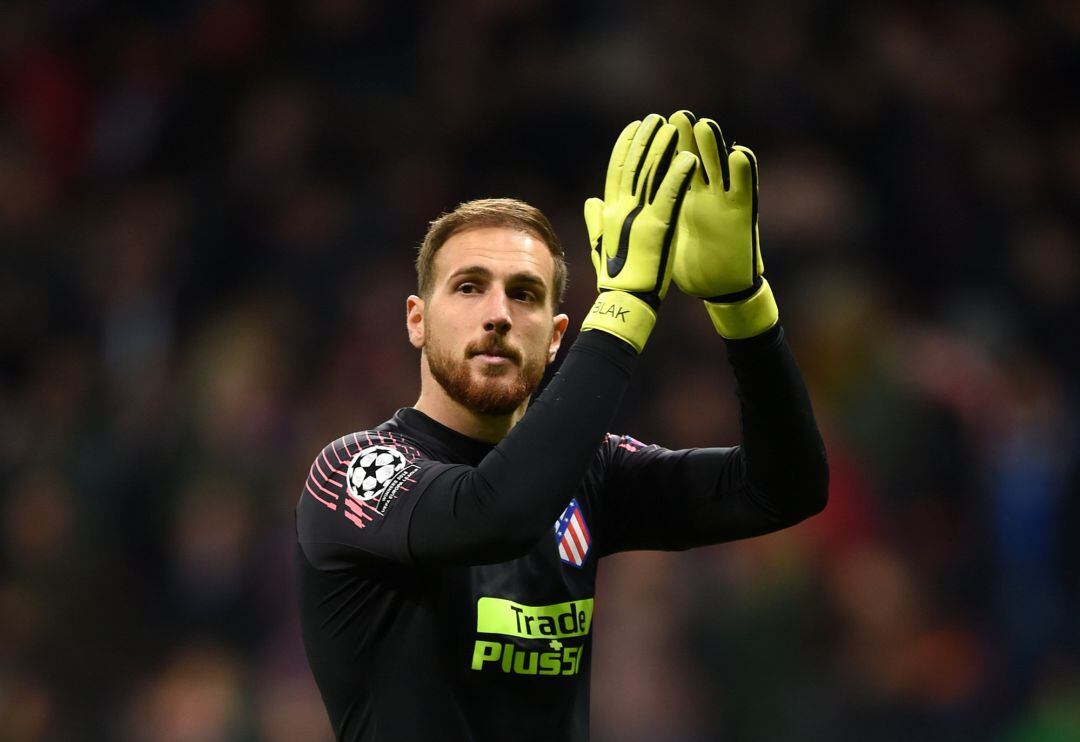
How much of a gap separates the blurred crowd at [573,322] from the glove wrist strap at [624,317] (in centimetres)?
339

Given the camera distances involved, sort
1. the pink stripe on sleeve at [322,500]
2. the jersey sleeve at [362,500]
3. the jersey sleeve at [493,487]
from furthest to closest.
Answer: the pink stripe on sleeve at [322,500] < the jersey sleeve at [362,500] < the jersey sleeve at [493,487]

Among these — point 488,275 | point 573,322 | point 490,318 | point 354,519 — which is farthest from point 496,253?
Answer: point 573,322

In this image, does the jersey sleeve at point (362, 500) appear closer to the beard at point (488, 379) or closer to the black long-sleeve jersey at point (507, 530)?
the black long-sleeve jersey at point (507, 530)

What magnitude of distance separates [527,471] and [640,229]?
1.60ft

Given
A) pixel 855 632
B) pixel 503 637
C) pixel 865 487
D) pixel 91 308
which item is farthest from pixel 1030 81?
pixel 503 637

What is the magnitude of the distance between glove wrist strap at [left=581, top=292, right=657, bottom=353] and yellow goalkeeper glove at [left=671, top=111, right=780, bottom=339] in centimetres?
23

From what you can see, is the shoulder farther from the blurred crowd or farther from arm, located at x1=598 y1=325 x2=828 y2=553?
the blurred crowd

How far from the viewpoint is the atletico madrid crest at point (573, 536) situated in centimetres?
284

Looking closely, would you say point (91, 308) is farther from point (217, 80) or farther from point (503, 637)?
point (503, 637)

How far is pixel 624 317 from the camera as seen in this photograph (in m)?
2.53

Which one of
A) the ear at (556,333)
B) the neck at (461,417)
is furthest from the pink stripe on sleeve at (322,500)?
the ear at (556,333)

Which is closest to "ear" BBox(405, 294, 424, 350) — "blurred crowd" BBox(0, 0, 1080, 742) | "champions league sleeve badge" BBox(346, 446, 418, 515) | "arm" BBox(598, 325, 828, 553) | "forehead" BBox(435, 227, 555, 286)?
"forehead" BBox(435, 227, 555, 286)

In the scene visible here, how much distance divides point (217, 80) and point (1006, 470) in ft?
16.5

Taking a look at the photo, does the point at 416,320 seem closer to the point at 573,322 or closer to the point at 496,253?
the point at 496,253
